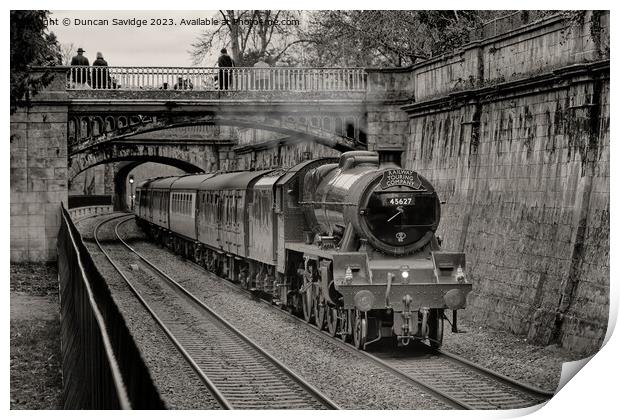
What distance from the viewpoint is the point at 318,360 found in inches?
509

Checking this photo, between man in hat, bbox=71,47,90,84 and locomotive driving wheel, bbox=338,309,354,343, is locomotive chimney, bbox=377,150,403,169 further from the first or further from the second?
man in hat, bbox=71,47,90,84

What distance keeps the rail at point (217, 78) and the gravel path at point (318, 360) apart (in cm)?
406

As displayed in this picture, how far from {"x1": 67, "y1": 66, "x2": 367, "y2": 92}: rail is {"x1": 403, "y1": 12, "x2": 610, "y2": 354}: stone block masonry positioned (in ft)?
8.47

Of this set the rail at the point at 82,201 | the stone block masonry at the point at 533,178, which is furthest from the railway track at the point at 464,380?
the rail at the point at 82,201

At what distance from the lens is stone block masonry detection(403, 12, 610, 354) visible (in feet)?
41.6

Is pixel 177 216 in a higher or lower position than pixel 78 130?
lower

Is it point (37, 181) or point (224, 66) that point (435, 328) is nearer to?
point (224, 66)

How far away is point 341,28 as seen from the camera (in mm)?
15023

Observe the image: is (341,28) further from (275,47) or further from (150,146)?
(150,146)

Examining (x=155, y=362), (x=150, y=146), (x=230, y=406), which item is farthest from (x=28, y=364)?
(x=150, y=146)

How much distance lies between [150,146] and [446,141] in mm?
10656

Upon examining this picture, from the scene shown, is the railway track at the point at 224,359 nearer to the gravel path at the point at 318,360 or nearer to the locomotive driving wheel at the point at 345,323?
the gravel path at the point at 318,360

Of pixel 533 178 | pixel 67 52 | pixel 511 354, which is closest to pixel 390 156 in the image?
pixel 533 178

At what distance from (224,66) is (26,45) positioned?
400 centimetres
